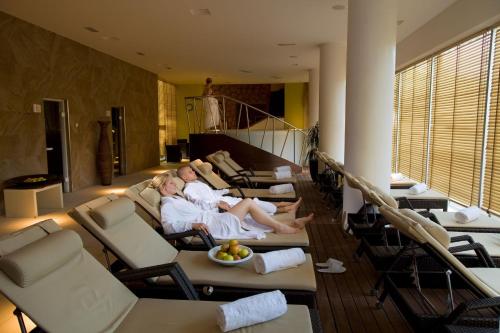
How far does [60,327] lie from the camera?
1.78m

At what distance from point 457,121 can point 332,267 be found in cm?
353

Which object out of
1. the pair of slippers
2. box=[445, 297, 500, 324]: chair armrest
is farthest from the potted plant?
box=[445, 297, 500, 324]: chair armrest

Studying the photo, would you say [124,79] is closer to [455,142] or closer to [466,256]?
[455,142]

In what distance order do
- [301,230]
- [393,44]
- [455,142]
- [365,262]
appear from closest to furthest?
[301,230] < [365,262] < [393,44] < [455,142]

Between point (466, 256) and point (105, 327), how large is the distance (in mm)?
2615

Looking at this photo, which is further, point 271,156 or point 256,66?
point 256,66

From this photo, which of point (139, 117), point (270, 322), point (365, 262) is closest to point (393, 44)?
point (365, 262)

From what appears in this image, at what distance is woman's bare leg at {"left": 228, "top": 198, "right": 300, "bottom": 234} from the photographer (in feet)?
11.4

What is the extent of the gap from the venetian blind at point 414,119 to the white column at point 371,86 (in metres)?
2.78

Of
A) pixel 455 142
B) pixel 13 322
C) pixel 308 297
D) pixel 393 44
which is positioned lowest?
pixel 13 322

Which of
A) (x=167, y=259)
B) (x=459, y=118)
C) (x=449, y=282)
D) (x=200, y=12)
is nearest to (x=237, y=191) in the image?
(x=200, y=12)

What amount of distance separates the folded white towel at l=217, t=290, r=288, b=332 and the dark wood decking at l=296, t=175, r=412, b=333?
892 mm

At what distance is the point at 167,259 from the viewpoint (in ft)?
9.49

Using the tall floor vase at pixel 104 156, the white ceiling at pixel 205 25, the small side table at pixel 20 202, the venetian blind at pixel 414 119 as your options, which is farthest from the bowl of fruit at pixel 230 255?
the tall floor vase at pixel 104 156
